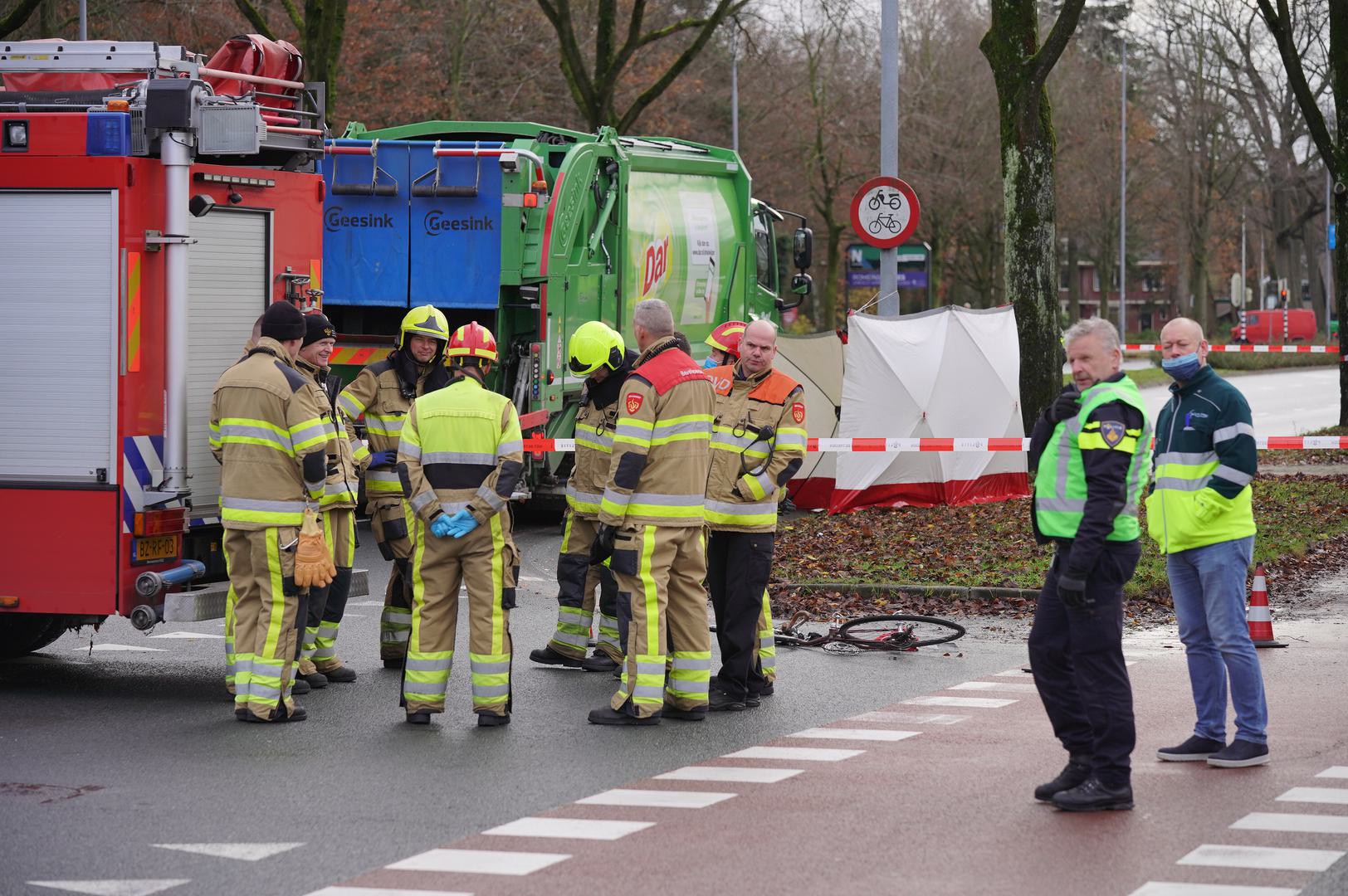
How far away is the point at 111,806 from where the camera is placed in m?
7.12

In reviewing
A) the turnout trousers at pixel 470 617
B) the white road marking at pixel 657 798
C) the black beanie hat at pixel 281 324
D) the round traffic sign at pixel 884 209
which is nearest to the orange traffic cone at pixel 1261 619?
the turnout trousers at pixel 470 617

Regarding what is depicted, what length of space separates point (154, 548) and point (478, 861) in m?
3.55

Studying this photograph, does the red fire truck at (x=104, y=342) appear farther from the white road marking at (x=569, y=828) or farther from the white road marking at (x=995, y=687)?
the white road marking at (x=995, y=687)

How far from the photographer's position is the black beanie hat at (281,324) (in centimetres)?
900

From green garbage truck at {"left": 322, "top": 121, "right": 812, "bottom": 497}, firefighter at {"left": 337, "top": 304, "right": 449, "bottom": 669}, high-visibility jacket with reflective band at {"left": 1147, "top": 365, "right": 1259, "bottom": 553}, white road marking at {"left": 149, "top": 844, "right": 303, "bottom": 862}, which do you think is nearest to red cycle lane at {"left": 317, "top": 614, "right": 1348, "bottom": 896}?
white road marking at {"left": 149, "top": 844, "right": 303, "bottom": 862}

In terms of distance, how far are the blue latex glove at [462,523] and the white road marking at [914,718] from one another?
2039 mm

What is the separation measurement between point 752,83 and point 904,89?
14.3 ft

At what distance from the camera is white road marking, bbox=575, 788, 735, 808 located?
716cm

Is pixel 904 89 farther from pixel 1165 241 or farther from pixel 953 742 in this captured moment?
pixel 953 742

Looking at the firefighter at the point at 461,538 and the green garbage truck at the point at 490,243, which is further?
the green garbage truck at the point at 490,243

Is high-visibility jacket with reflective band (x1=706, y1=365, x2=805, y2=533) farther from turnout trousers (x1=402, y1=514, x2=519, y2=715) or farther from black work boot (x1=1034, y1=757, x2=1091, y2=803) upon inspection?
black work boot (x1=1034, y1=757, x2=1091, y2=803)

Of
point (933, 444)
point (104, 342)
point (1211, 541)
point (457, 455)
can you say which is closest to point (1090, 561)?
point (1211, 541)

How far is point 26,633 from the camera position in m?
10.3

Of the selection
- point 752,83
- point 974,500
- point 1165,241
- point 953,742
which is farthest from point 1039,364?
point 1165,241
